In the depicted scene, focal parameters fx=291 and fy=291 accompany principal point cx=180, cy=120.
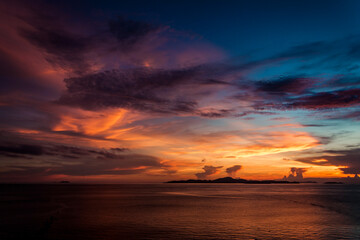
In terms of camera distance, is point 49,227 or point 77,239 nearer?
point 77,239

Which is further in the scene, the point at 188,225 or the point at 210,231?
the point at 188,225

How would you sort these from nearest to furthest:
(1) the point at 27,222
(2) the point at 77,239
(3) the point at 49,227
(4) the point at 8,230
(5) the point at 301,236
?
(2) the point at 77,239 → (5) the point at 301,236 → (4) the point at 8,230 → (3) the point at 49,227 → (1) the point at 27,222

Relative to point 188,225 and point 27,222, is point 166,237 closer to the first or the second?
point 188,225

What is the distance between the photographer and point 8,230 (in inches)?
1492

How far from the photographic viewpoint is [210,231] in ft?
125

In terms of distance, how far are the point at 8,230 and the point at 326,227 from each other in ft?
143

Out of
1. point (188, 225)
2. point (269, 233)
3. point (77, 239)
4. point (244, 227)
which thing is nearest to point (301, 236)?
point (269, 233)

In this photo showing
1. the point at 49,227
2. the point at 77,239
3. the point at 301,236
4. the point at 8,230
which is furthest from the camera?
the point at 49,227

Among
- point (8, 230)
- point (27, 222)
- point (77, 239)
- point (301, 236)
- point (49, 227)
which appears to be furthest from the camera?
point (27, 222)

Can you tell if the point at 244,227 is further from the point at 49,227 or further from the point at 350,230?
the point at 49,227

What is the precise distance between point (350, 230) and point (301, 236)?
9.15 m

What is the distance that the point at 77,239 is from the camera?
109ft

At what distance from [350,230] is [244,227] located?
46.1ft

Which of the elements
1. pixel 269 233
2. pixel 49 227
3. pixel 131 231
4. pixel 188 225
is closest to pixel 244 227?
pixel 269 233
